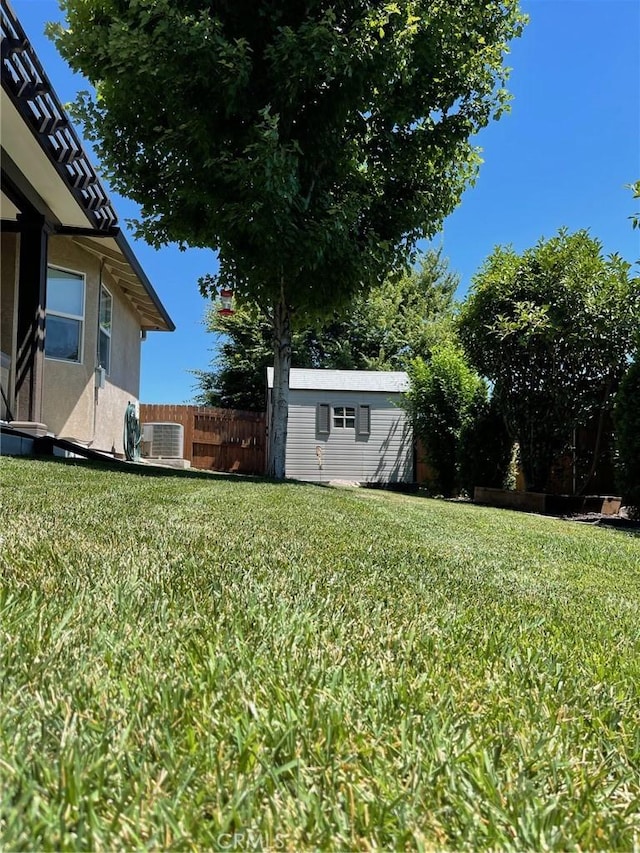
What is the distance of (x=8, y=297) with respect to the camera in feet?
23.5

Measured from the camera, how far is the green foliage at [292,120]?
22.3 ft

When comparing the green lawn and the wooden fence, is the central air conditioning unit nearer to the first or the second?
the wooden fence

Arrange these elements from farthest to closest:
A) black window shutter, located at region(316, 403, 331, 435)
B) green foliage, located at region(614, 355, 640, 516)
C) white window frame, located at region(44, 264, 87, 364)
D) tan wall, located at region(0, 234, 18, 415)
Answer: black window shutter, located at region(316, 403, 331, 435), white window frame, located at region(44, 264, 87, 364), green foliage, located at region(614, 355, 640, 516), tan wall, located at region(0, 234, 18, 415)

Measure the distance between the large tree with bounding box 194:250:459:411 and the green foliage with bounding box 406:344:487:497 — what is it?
38.3ft

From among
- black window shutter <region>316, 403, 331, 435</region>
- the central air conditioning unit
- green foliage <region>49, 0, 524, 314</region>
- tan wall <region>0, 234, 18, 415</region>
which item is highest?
green foliage <region>49, 0, 524, 314</region>

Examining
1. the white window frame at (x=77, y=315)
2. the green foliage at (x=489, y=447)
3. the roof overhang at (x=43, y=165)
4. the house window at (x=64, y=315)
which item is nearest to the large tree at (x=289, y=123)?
the roof overhang at (x=43, y=165)

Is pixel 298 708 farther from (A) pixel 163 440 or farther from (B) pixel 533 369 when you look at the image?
(A) pixel 163 440

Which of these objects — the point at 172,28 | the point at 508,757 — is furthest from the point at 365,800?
the point at 172,28

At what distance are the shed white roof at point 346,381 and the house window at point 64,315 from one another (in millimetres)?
7953

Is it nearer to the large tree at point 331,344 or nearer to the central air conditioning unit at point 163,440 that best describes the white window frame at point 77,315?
the central air conditioning unit at point 163,440

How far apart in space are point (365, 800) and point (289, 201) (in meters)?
7.13

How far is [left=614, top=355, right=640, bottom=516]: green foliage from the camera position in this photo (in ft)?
24.4

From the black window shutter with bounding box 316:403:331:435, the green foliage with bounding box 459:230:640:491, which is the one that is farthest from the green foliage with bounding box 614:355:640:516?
the black window shutter with bounding box 316:403:331:435

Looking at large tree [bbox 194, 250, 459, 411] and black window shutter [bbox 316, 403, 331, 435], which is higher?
large tree [bbox 194, 250, 459, 411]
